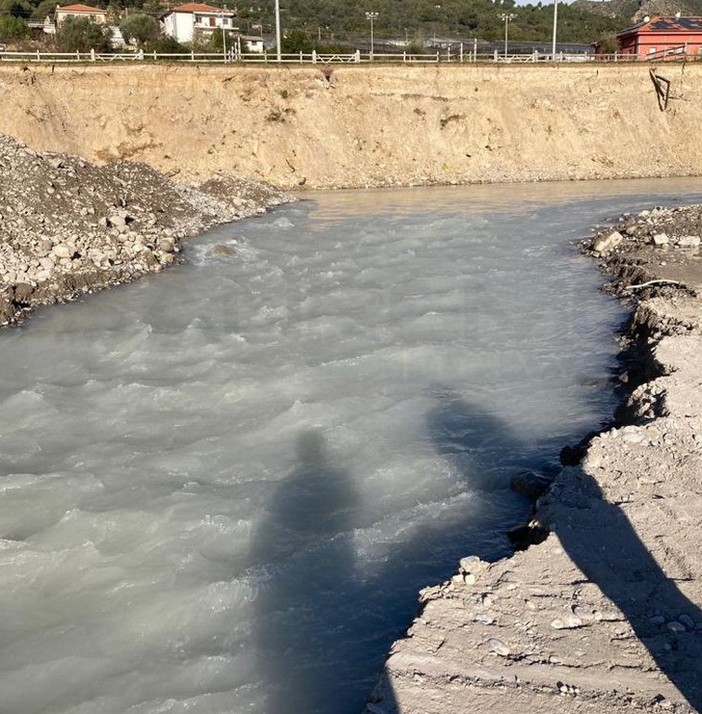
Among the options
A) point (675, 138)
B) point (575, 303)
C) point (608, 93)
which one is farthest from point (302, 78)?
point (575, 303)

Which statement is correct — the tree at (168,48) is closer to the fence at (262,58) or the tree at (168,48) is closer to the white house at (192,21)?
the fence at (262,58)

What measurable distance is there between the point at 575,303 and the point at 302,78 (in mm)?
28990

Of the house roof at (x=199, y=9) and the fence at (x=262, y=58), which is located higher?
the house roof at (x=199, y=9)

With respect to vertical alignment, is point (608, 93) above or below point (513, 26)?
below

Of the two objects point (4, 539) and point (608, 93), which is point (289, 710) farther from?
point (608, 93)

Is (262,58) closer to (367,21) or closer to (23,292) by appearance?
(23,292)

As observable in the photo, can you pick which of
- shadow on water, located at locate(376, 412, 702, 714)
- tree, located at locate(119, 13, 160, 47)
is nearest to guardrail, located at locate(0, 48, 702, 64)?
tree, located at locate(119, 13, 160, 47)

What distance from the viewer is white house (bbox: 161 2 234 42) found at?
67125 millimetres

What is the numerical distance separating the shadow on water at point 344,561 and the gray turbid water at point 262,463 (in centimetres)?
2

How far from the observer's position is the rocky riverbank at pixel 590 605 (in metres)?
4.58

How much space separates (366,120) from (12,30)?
31542 mm

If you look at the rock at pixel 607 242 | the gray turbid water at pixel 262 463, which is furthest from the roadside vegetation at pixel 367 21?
the gray turbid water at pixel 262 463

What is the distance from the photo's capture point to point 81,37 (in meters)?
48.9

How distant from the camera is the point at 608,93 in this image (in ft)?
146
